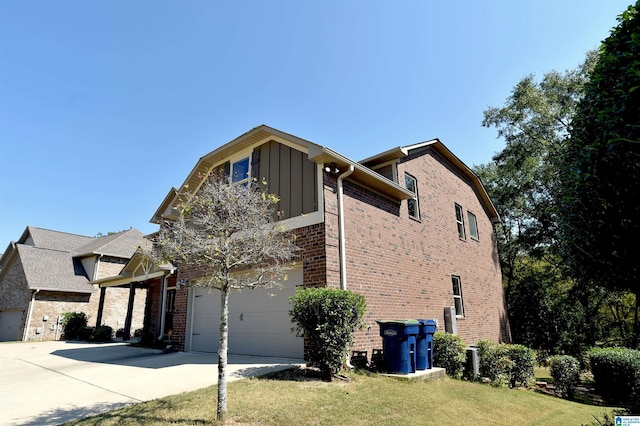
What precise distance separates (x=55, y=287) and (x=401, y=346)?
2364 centimetres

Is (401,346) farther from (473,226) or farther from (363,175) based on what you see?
(473,226)

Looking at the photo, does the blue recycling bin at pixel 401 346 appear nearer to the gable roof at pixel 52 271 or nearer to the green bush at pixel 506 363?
the green bush at pixel 506 363

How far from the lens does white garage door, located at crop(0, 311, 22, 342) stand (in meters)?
22.1

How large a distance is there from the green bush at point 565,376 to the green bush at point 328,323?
6.97 meters

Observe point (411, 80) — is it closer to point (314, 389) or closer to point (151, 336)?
point (314, 389)

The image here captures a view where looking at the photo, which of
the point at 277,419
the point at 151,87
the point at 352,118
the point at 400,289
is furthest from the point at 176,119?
the point at 277,419

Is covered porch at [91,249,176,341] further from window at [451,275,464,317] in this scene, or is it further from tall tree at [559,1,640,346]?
tall tree at [559,1,640,346]

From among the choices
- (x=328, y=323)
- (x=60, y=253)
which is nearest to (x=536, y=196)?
(x=328, y=323)

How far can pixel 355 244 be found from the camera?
9.09 m

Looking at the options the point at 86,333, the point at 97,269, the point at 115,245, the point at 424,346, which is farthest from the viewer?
the point at 115,245

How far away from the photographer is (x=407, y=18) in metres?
9.41

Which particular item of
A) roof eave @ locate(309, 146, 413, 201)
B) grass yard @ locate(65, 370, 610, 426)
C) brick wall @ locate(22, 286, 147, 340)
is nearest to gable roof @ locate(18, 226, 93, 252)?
brick wall @ locate(22, 286, 147, 340)

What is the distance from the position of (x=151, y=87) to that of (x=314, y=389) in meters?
11.1

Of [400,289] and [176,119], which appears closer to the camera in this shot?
[400,289]
